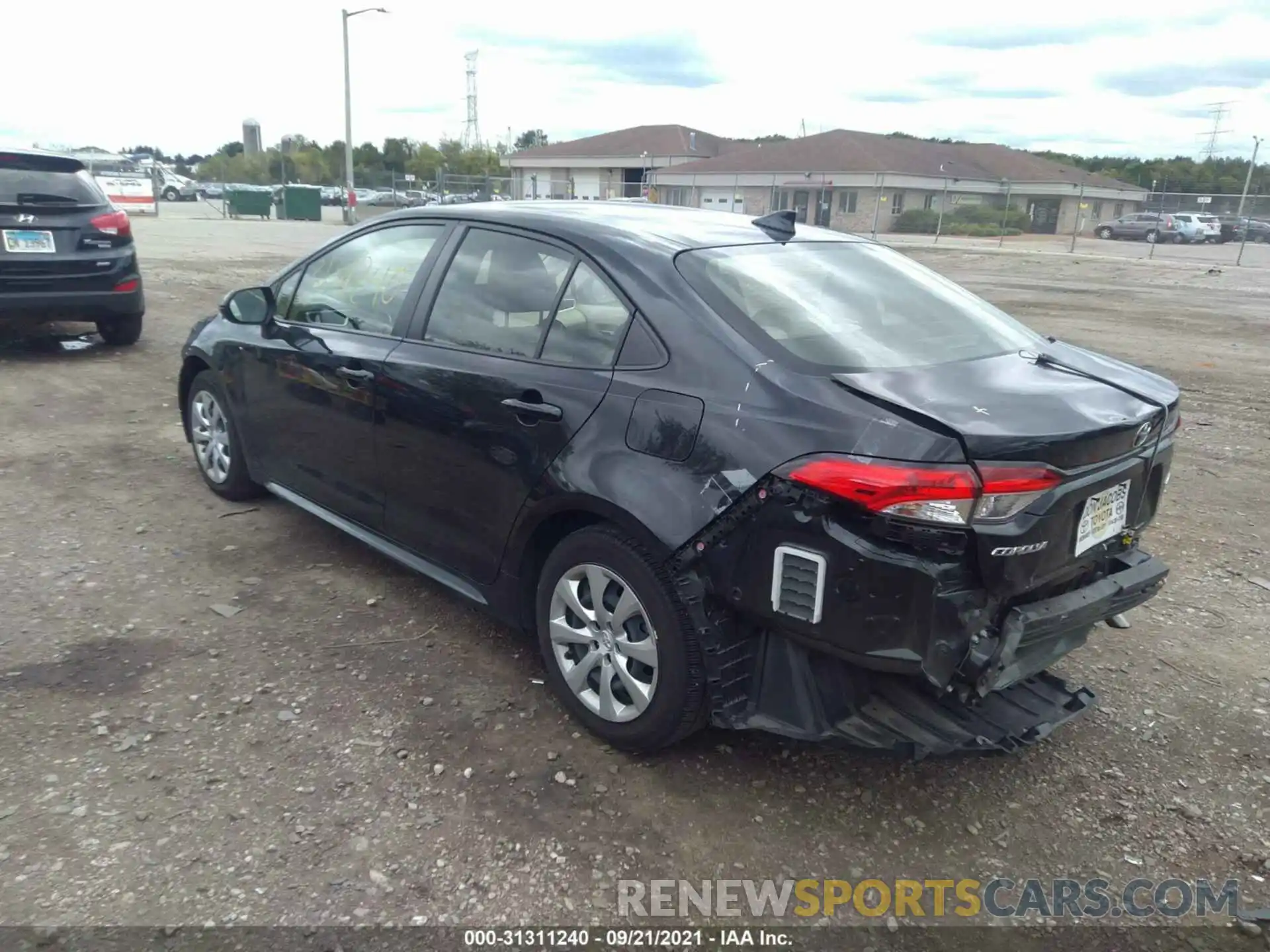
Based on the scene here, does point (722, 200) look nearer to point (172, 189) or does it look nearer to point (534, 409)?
point (172, 189)

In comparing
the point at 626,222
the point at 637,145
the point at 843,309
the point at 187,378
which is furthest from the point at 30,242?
the point at 637,145

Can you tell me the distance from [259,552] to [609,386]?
8.04 feet

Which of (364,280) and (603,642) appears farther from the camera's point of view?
(364,280)

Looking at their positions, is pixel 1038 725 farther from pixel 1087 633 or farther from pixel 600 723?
pixel 600 723

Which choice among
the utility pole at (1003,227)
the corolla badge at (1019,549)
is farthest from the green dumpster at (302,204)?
the corolla badge at (1019,549)

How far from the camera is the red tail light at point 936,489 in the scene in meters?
2.36

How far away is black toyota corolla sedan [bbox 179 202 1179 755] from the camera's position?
245 centimetres

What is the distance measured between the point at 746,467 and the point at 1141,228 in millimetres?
47240

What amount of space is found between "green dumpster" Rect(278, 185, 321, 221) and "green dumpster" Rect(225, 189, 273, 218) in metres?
0.81

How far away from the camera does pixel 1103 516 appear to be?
2.72 m

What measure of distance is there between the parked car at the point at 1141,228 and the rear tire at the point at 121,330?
4007 cm

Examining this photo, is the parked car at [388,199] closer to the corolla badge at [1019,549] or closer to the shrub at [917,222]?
the shrub at [917,222]

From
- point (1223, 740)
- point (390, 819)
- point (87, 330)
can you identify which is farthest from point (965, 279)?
point (390, 819)

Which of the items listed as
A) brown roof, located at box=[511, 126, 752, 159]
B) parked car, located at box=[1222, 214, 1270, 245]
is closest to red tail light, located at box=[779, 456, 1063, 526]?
parked car, located at box=[1222, 214, 1270, 245]
